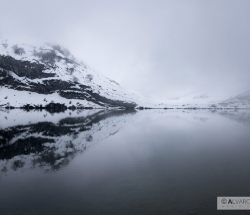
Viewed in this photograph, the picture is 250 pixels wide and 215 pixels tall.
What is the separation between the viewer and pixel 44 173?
36625mm

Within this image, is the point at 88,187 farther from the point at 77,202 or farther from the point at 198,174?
the point at 198,174

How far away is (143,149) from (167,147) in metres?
5.85

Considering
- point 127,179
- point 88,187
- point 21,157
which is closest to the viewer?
point 88,187

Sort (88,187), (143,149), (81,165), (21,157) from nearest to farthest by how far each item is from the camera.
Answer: (88,187)
(81,165)
(21,157)
(143,149)

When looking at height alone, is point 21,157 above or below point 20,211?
above

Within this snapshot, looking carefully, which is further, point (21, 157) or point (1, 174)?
point (21, 157)

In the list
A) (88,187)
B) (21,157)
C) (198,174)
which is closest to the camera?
(88,187)

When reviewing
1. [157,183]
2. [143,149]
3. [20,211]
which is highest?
[143,149]

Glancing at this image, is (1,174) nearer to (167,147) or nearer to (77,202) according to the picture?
(77,202)

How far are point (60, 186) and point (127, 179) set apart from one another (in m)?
7.50

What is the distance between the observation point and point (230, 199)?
2611 cm

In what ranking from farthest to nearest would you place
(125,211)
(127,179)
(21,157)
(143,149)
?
(143,149) < (21,157) < (127,179) < (125,211)

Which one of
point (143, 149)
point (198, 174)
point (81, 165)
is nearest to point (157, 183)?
point (198, 174)

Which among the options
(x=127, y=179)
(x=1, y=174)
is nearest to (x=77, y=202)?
(x=127, y=179)
